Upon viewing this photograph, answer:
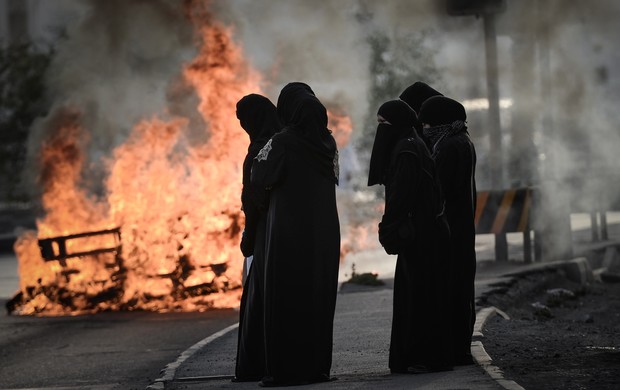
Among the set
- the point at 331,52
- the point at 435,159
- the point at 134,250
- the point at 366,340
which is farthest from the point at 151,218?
the point at 435,159

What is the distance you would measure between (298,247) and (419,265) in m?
0.85

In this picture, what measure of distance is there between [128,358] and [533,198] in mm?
8454

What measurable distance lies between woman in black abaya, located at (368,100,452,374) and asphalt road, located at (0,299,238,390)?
2515 mm

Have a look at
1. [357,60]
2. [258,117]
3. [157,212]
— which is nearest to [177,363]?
[258,117]

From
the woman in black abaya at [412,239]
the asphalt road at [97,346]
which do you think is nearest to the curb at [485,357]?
the woman in black abaya at [412,239]

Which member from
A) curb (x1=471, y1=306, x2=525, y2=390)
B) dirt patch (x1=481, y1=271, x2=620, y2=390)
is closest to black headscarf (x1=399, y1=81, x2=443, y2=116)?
curb (x1=471, y1=306, x2=525, y2=390)

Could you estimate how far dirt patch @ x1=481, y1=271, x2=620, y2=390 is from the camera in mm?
9469

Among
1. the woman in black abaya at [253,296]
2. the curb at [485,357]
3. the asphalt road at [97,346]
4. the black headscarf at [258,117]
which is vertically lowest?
the asphalt road at [97,346]

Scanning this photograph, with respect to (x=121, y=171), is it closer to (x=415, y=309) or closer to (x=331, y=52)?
(x=331, y=52)

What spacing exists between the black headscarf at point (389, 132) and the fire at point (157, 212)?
785cm

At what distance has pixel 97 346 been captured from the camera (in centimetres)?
1455

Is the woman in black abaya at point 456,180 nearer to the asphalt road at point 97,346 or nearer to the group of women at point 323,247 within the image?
the group of women at point 323,247

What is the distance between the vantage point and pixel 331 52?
21.4m

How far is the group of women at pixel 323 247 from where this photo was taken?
9922 mm
